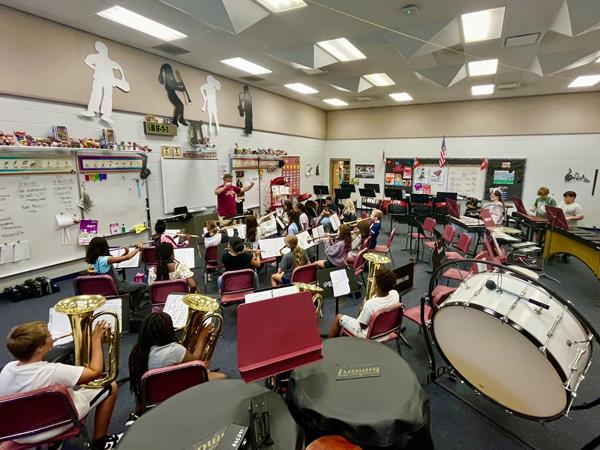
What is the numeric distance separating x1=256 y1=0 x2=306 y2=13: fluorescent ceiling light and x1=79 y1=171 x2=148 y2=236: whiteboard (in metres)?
4.24

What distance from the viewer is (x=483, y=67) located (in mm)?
7320

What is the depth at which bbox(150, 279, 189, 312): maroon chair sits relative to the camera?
358 cm

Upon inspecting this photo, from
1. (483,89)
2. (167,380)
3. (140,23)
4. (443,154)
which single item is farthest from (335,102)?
(167,380)

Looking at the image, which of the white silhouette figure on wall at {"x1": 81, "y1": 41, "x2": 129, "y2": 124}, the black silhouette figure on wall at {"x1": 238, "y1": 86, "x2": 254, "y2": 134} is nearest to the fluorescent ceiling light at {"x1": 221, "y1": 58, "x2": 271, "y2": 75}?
the black silhouette figure on wall at {"x1": 238, "y1": 86, "x2": 254, "y2": 134}

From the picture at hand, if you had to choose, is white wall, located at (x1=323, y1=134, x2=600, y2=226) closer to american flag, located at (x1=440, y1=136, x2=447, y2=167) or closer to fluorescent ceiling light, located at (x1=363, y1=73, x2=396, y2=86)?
american flag, located at (x1=440, y1=136, x2=447, y2=167)

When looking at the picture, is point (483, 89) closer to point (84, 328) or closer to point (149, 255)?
point (149, 255)

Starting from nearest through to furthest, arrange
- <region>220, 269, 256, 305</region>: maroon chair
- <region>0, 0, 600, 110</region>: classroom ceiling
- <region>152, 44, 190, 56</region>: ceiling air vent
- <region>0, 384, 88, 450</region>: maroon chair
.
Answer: <region>0, 384, 88, 450</region>: maroon chair < <region>220, 269, 256, 305</region>: maroon chair < <region>0, 0, 600, 110</region>: classroom ceiling < <region>152, 44, 190, 56</region>: ceiling air vent

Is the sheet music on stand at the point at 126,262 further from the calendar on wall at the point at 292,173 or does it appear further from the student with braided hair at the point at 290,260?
the calendar on wall at the point at 292,173

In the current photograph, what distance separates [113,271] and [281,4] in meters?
4.49

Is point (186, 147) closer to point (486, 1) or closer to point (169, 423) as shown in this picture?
point (486, 1)

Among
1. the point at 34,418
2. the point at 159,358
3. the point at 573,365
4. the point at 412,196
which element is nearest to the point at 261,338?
the point at 159,358

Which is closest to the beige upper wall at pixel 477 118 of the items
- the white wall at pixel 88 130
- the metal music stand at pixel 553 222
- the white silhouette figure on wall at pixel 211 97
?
the white wall at pixel 88 130

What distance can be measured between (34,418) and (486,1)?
648 centimetres

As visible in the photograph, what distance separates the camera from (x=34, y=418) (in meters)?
1.79
